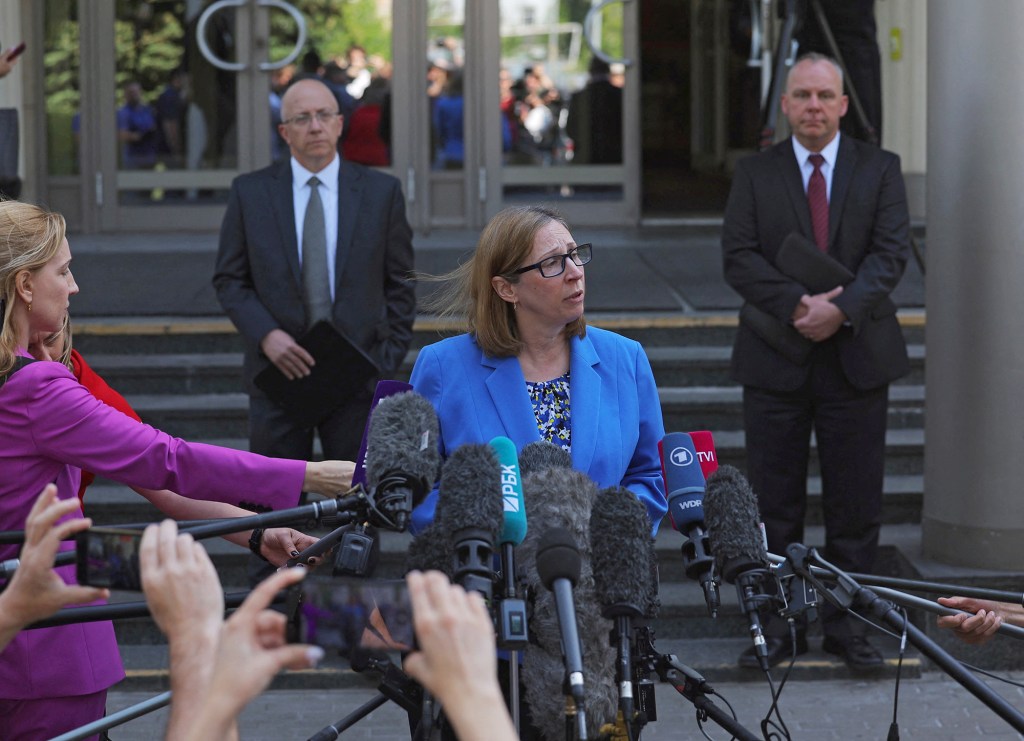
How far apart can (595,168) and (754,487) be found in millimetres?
5300

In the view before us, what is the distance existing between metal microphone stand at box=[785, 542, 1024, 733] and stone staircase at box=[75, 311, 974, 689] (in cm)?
314

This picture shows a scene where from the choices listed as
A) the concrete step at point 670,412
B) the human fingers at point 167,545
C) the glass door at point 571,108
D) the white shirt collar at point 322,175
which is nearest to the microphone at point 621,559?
the human fingers at point 167,545

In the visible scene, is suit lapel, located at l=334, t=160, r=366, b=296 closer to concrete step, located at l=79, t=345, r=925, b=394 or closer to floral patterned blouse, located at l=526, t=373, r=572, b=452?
concrete step, located at l=79, t=345, r=925, b=394

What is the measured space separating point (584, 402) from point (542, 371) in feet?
0.63

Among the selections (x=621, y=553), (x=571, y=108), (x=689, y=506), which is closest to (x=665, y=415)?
(x=571, y=108)

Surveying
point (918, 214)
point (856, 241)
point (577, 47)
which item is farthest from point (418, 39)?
point (856, 241)

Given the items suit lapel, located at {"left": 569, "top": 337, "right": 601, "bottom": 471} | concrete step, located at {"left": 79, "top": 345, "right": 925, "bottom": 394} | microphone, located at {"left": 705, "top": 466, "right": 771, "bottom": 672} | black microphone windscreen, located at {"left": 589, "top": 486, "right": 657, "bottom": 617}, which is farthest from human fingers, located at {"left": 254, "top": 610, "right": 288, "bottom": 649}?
concrete step, located at {"left": 79, "top": 345, "right": 925, "bottom": 394}

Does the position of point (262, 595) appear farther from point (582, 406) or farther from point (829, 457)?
point (829, 457)

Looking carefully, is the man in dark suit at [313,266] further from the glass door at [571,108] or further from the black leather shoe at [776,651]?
the glass door at [571,108]

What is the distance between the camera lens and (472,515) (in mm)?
2521

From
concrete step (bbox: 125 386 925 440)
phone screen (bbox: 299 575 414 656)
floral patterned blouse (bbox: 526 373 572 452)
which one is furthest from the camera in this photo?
concrete step (bbox: 125 386 925 440)

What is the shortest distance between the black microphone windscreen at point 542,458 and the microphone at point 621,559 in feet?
1.43

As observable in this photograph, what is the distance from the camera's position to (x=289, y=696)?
589cm

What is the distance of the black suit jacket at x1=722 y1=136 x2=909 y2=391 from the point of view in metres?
5.74
